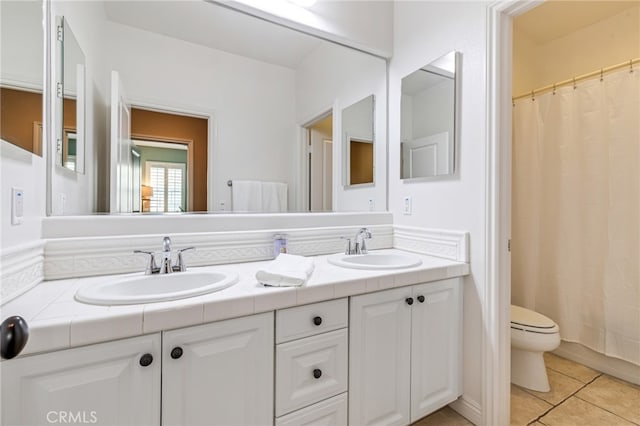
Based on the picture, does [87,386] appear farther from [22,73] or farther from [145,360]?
[22,73]

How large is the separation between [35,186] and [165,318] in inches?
27.8

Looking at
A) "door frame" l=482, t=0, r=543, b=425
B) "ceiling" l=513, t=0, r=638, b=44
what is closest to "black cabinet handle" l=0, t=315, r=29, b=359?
"door frame" l=482, t=0, r=543, b=425

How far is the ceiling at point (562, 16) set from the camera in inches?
86.0

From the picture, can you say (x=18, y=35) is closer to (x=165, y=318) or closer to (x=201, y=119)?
(x=201, y=119)

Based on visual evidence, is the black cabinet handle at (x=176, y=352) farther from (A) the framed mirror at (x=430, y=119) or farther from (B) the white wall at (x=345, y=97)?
(A) the framed mirror at (x=430, y=119)

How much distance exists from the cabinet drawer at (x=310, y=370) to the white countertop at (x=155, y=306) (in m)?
0.15

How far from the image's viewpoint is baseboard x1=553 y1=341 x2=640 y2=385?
1.85m

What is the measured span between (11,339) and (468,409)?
5.93 feet

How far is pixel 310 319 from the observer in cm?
107

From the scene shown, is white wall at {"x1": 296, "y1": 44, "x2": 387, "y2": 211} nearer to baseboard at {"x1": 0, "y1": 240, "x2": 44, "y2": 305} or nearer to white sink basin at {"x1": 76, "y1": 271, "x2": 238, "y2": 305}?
white sink basin at {"x1": 76, "y1": 271, "x2": 238, "y2": 305}

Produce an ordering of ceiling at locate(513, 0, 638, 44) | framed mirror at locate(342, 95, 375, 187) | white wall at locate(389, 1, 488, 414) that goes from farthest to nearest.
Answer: ceiling at locate(513, 0, 638, 44) → framed mirror at locate(342, 95, 375, 187) → white wall at locate(389, 1, 488, 414)

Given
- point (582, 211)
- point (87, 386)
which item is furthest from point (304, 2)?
point (582, 211)

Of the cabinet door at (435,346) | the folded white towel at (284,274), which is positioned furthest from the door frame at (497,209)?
the folded white towel at (284,274)

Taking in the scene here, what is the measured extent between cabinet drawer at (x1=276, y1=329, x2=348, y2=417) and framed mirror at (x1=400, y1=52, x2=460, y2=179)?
3.55 feet
